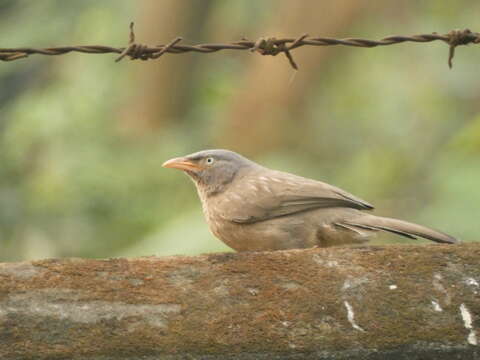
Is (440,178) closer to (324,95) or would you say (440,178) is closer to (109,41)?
(324,95)

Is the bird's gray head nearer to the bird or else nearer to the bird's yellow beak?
the bird's yellow beak

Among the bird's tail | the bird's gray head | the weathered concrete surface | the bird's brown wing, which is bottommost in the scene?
the weathered concrete surface

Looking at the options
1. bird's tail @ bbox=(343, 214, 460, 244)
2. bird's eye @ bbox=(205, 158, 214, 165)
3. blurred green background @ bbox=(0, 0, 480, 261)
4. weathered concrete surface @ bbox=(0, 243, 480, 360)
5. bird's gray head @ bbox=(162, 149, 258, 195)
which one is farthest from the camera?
blurred green background @ bbox=(0, 0, 480, 261)

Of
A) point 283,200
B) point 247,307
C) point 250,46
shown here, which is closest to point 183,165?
point 283,200

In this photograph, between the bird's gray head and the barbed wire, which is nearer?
the barbed wire

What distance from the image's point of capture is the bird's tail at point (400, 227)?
4695 mm

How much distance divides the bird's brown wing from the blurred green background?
10.2 feet

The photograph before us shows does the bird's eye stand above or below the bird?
above

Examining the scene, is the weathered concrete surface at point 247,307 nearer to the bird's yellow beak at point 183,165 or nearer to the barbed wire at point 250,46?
the barbed wire at point 250,46

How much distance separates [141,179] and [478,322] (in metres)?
8.16

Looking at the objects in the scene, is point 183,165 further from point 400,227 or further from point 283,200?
point 400,227

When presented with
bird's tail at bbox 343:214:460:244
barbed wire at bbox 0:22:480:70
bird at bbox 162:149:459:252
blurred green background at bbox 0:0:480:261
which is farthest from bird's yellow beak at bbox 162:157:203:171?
blurred green background at bbox 0:0:480:261

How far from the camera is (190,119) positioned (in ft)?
44.9

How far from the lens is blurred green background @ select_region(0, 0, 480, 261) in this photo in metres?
10.9
